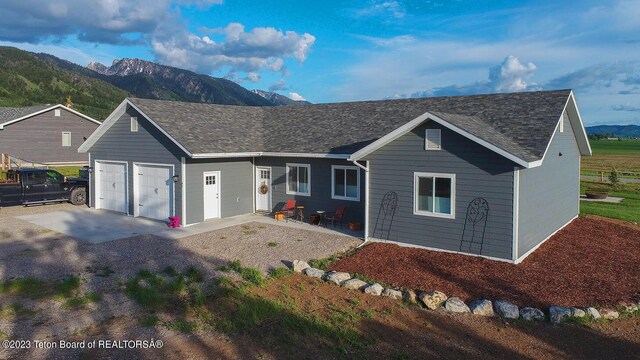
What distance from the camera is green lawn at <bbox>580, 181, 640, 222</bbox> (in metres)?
19.1

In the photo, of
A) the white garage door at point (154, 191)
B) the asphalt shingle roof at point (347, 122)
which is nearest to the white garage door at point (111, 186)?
the white garage door at point (154, 191)

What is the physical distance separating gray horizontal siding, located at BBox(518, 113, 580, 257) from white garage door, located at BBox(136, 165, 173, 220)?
40.3ft

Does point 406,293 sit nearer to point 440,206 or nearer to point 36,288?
point 440,206

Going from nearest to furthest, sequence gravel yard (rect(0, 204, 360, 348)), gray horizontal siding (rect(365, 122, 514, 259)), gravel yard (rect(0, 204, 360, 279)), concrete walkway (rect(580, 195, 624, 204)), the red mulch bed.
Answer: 1. gravel yard (rect(0, 204, 360, 348))
2. the red mulch bed
3. gravel yard (rect(0, 204, 360, 279))
4. gray horizontal siding (rect(365, 122, 514, 259))
5. concrete walkway (rect(580, 195, 624, 204))

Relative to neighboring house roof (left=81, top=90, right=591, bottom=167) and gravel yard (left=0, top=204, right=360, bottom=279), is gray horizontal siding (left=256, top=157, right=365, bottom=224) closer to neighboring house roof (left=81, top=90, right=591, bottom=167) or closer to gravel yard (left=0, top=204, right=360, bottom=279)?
neighboring house roof (left=81, top=90, right=591, bottom=167)

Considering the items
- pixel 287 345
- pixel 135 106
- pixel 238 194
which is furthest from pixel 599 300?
pixel 135 106

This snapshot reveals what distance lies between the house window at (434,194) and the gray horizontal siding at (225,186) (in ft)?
26.8

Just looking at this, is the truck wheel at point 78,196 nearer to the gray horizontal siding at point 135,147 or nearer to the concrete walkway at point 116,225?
the gray horizontal siding at point 135,147

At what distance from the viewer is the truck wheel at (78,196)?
70.0ft

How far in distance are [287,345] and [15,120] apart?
37.0 m

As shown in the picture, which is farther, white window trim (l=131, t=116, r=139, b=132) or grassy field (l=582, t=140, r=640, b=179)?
grassy field (l=582, t=140, r=640, b=179)

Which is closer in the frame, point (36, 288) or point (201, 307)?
point (201, 307)

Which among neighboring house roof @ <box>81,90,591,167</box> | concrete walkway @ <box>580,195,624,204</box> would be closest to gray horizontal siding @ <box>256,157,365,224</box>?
neighboring house roof @ <box>81,90,591,167</box>

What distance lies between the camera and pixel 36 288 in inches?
381
